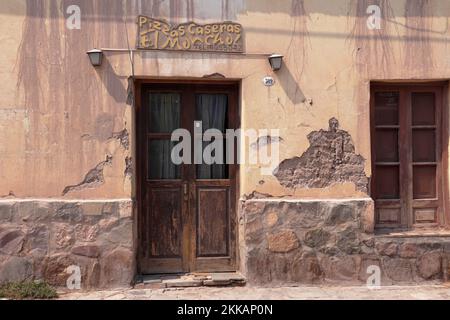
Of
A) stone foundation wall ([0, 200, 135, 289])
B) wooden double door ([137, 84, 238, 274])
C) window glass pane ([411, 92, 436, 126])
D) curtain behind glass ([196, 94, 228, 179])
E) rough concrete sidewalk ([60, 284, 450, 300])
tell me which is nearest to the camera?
rough concrete sidewalk ([60, 284, 450, 300])

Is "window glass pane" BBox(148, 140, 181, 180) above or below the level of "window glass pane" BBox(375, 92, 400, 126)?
below

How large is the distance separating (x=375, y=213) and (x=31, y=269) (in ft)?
13.5

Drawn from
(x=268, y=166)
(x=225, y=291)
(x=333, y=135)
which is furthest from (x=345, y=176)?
(x=225, y=291)

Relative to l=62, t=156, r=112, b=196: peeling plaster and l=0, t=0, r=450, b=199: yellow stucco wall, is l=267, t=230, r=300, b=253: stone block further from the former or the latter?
l=62, t=156, r=112, b=196: peeling plaster

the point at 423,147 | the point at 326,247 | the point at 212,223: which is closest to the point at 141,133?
the point at 212,223

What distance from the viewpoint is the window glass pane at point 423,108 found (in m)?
6.33

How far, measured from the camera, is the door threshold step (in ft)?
19.1

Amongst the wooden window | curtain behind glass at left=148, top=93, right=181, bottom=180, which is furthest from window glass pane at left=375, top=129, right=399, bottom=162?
curtain behind glass at left=148, top=93, right=181, bottom=180

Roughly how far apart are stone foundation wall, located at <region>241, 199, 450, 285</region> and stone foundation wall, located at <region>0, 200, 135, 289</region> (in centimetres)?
142

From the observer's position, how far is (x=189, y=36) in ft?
19.2

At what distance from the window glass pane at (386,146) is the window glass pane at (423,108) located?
0.33m

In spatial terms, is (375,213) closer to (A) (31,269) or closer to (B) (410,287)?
(B) (410,287)

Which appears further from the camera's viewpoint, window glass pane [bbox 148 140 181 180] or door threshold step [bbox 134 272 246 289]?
window glass pane [bbox 148 140 181 180]

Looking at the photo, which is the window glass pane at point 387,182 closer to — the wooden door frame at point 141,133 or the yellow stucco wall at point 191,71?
the yellow stucco wall at point 191,71
